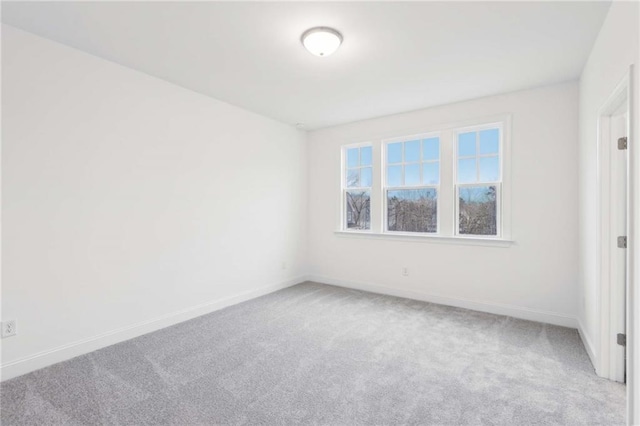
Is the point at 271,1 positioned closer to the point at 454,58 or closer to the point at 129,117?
the point at 454,58

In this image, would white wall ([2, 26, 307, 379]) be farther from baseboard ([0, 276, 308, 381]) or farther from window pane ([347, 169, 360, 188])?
window pane ([347, 169, 360, 188])

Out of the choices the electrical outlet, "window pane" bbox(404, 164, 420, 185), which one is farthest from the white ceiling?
the electrical outlet

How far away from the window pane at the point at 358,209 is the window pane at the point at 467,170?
4.57ft

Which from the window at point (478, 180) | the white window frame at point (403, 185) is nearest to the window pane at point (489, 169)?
the window at point (478, 180)

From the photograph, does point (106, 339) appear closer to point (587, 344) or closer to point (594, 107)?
point (587, 344)

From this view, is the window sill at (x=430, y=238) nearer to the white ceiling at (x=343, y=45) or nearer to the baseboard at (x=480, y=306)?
the baseboard at (x=480, y=306)

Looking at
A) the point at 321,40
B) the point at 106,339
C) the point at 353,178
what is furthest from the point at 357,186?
the point at 106,339

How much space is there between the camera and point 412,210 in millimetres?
4566

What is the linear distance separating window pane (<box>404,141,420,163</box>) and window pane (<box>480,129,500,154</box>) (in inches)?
32.6

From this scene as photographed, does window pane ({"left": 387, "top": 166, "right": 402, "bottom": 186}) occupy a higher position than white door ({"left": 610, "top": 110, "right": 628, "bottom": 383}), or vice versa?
window pane ({"left": 387, "top": 166, "right": 402, "bottom": 186})

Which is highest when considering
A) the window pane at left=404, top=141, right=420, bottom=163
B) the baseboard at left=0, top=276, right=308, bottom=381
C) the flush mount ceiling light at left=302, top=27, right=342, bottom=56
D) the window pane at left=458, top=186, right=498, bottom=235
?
the flush mount ceiling light at left=302, top=27, right=342, bottom=56

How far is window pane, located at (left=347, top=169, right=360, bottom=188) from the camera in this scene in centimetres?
509

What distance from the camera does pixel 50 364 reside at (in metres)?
2.55

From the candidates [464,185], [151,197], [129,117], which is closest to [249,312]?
[151,197]
